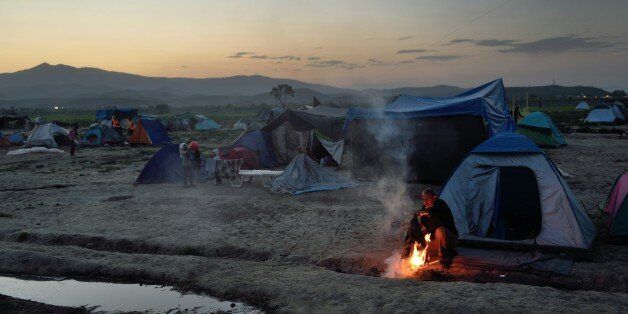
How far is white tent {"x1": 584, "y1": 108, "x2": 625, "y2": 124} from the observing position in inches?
1612

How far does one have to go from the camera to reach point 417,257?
7.43m

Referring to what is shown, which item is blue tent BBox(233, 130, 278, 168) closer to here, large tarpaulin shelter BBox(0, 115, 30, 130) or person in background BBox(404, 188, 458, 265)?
person in background BBox(404, 188, 458, 265)

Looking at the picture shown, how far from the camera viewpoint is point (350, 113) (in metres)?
16.2

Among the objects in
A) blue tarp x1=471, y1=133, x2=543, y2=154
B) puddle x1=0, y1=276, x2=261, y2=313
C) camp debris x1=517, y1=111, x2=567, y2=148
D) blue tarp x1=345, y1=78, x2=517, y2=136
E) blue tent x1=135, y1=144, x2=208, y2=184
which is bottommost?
puddle x1=0, y1=276, x2=261, y2=313

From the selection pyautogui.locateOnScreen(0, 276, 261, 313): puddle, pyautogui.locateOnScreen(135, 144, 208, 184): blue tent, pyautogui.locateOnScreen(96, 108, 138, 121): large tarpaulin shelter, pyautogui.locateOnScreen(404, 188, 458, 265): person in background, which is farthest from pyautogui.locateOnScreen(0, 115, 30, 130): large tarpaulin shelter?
pyautogui.locateOnScreen(404, 188, 458, 265): person in background

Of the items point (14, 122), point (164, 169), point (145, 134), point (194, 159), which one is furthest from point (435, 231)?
point (14, 122)

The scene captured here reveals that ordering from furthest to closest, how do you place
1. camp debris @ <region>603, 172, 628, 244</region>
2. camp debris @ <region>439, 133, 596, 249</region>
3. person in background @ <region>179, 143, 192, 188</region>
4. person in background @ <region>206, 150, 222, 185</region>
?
person in background @ <region>206, 150, 222, 185</region>
person in background @ <region>179, 143, 192, 188</region>
camp debris @ <region>603, 172, 628, 244</region>
camp debris @ <region>439, 133, 596, 249</region>

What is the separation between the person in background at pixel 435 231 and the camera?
7.37 m

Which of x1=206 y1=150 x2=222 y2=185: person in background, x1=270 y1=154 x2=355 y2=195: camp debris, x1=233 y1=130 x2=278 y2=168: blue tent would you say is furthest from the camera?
x1=233 y1=130 x2=278 y2=168: blue tent

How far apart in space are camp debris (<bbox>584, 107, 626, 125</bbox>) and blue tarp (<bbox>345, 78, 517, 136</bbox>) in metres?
30.5

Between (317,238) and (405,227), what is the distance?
2.02 metres

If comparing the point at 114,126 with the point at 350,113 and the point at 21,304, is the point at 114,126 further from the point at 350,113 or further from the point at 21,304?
the point at 21,304

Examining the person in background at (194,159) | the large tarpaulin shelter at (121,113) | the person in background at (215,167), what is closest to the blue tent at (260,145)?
the person in background at (215,167)

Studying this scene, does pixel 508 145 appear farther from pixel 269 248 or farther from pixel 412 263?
pixel 269 248
